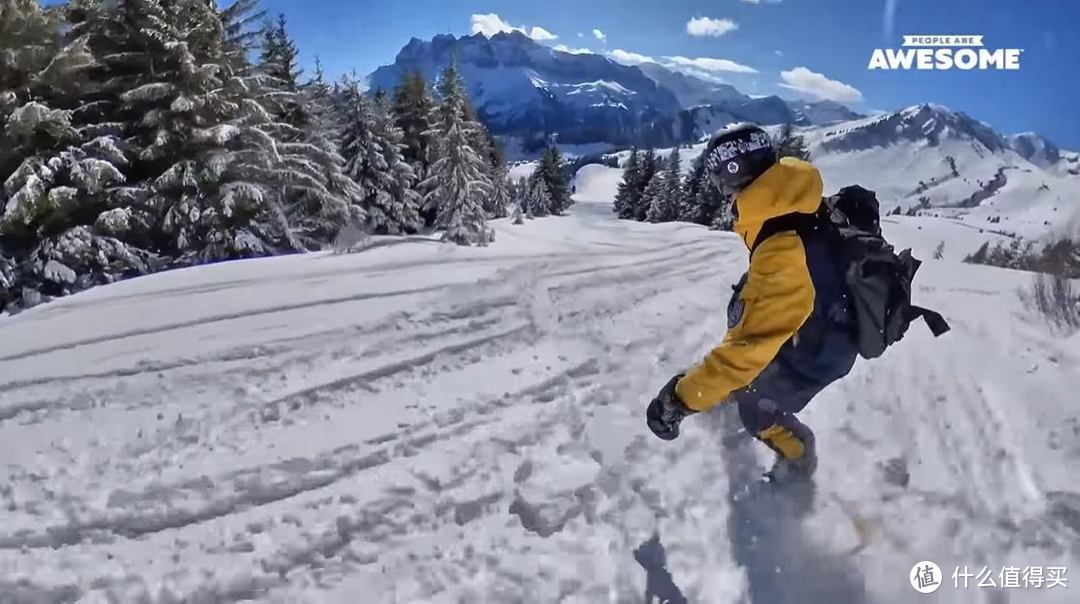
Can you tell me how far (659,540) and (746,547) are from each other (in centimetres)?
37

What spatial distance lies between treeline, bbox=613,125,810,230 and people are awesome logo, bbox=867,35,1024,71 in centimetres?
2274

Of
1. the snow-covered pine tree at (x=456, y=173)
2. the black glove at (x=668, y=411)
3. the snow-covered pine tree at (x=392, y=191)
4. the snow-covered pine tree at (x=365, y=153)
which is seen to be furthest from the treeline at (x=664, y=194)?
the black glove at (x=668, y=411)

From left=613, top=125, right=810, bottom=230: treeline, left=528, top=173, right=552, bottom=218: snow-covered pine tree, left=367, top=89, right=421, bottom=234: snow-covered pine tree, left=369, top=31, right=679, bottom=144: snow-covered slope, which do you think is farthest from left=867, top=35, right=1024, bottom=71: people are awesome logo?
left=528, top=173, right=552, bottom=218: snow-covered pine tree

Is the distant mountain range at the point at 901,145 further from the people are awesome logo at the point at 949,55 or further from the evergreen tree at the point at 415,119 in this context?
the evergreen tree at the point at 415,119

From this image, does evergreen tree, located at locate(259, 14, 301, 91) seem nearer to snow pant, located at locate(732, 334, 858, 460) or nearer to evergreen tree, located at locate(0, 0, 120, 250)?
evergreen tree, located at locate(0, 0, 120, 250)

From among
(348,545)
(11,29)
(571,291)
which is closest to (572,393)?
(348,545)

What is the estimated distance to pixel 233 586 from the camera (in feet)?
7.58

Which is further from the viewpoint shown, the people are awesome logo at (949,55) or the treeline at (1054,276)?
the treeline at (1054,276)

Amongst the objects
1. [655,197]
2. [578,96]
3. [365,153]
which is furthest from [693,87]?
[655,197]

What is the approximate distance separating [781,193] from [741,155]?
22 centimetres

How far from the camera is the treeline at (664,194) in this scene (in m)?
33.1

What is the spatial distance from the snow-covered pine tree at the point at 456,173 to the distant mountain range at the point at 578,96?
90 cm

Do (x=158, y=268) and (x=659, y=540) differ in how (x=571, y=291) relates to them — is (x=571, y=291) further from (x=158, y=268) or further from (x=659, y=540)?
(x=158, y=268)

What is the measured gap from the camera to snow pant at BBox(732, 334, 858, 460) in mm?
2578
